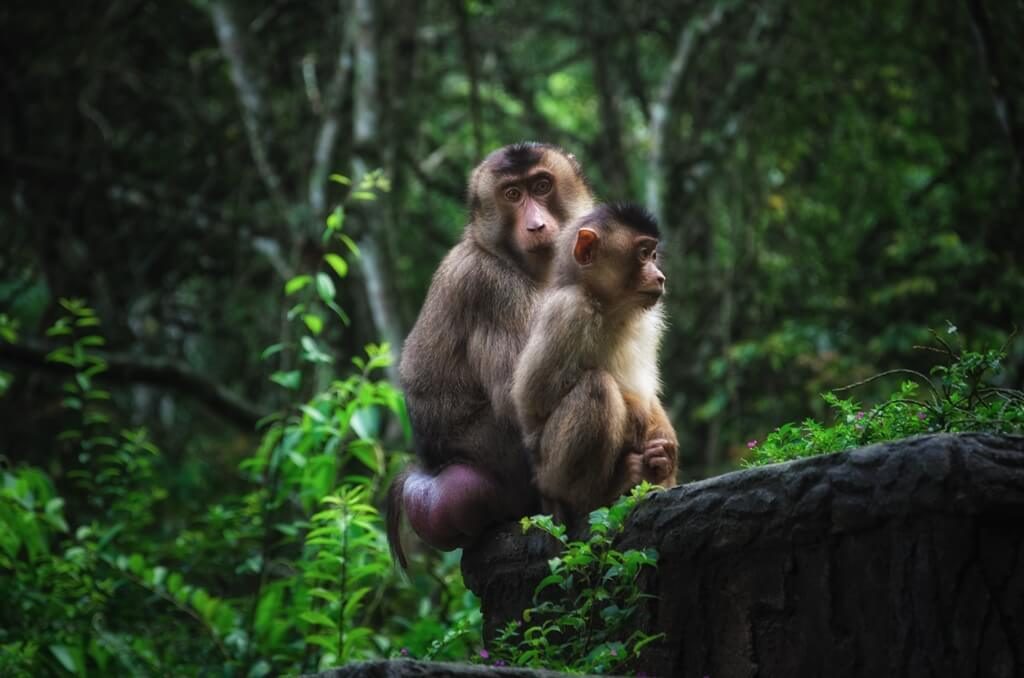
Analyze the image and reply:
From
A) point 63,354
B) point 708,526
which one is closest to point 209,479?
point 63,354

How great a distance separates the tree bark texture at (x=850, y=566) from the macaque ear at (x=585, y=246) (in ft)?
3.50

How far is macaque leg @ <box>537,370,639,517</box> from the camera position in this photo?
166 inches

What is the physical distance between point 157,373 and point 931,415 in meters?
6.17

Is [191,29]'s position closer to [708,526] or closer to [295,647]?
[295,647]

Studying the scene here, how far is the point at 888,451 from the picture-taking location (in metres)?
3.16

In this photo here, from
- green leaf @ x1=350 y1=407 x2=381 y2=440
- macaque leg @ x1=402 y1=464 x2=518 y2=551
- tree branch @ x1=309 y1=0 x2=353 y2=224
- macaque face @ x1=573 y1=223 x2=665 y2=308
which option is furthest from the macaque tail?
tree branch @ x1=309 y1=0 x2=353 y2=224

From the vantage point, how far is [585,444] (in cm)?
420

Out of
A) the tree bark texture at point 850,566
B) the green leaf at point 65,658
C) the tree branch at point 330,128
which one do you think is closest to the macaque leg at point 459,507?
the tree bark texture at point 850,566

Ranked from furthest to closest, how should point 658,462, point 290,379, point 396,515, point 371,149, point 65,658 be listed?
point 371,149, point 290,379, point 65,658, point 396,515, point 658,462

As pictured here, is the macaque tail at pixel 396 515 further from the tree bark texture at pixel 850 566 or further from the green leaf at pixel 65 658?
the tree bark texture at pixel 850 566

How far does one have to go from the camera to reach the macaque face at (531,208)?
5.04 meters

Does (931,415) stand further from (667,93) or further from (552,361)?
(667,93)

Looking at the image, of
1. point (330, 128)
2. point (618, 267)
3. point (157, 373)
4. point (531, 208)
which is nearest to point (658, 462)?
point (618, 267)

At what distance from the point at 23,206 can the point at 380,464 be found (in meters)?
5.20
